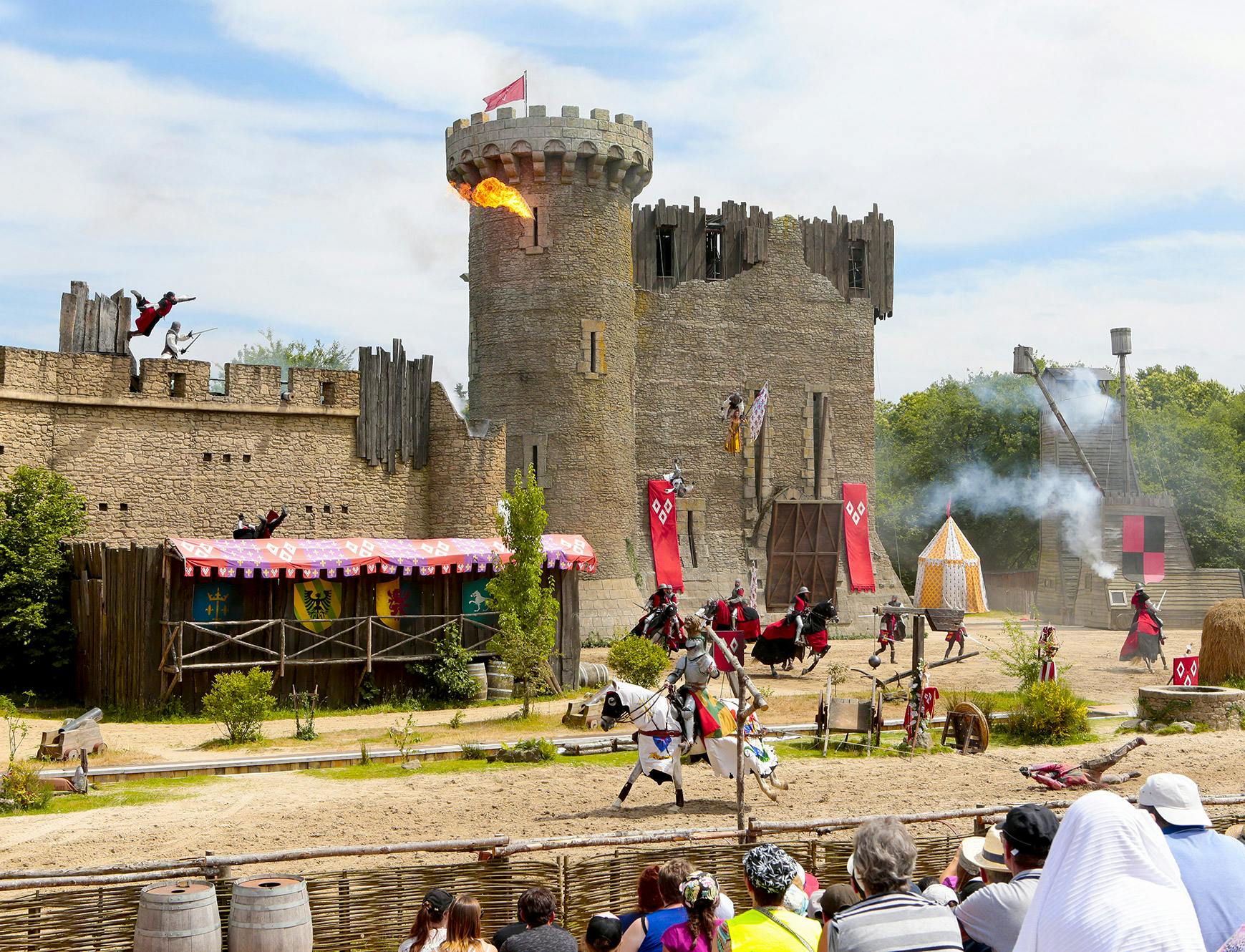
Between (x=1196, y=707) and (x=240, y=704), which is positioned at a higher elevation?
(x=240, y=704)

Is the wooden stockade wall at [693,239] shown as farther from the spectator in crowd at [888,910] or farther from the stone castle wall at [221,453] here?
the spectator in crowd at [888,910]

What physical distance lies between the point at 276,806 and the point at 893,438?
177 feet

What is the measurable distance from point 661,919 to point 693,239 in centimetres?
3132

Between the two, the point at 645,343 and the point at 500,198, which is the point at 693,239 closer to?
the point at 645,343

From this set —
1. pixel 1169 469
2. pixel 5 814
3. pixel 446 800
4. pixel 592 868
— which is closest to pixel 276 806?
pixel 446 800

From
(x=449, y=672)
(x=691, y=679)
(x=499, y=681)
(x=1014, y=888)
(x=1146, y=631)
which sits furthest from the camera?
(x=1146, y=631)

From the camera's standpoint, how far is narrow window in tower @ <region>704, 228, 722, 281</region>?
36875 millimetres

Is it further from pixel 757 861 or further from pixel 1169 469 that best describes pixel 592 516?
pixel 1169 469

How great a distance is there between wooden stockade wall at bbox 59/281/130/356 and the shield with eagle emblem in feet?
21.7

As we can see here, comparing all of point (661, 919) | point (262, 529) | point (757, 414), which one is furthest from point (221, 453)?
point (661, 919)

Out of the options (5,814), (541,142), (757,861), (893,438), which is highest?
(541,142)

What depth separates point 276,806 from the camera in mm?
13805

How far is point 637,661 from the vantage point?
21062 mm

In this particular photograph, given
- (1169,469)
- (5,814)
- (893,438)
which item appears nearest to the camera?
(5,814)
